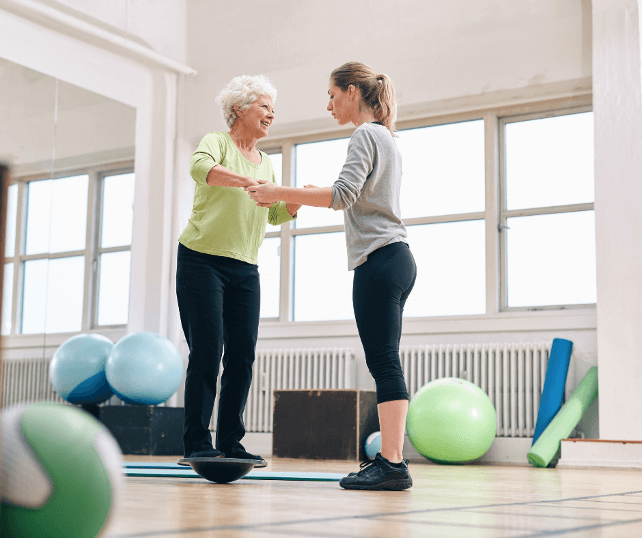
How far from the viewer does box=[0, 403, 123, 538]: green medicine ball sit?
888 millimetres

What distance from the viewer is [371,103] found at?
255 cm

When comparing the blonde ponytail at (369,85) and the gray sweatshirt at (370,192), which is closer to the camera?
the gray sweatshirt at (370,192)

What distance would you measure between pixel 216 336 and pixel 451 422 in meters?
2.24

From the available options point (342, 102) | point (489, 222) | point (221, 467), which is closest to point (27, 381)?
point (489, 222)

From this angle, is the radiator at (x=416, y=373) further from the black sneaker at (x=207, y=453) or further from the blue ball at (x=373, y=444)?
the black sneaker at (x=207, y=453)

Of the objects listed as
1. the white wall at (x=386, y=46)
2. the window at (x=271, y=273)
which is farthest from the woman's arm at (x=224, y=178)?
the window at (x=271, y=273)

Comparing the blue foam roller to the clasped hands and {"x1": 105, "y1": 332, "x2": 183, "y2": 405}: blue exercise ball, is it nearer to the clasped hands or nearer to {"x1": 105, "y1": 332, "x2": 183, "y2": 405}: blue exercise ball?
{"x1": 105, "y1": 332, "x2": 183, "y2": 405}: blue exercise ball

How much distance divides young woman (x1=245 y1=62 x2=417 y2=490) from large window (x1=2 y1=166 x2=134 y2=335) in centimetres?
358

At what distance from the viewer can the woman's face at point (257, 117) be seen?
9.66 feet

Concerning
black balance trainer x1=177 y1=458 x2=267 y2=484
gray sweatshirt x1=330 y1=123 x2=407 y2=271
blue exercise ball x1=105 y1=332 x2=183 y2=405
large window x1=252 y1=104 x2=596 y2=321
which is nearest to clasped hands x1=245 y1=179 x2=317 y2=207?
gray sweatshirt x1=330 y1=123 x2=407 y2=271

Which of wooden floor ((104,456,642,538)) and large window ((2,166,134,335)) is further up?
large window ((2,166,134,335))

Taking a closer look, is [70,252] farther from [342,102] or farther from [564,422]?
[342,102]

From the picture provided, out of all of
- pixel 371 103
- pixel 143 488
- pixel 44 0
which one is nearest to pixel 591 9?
pixel 371 103

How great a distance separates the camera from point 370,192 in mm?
2430
